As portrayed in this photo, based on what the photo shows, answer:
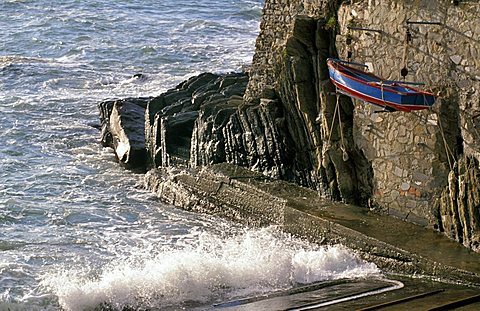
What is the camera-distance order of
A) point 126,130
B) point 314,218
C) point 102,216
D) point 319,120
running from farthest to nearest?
point 126,130, point 102,216, point 319,120, point 314,218

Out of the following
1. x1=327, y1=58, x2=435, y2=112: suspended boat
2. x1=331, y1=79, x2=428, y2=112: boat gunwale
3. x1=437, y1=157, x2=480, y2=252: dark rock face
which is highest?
x1=327, y1=58, x2=435, y2=112: suspended boat

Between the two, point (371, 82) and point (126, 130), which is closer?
point (371, 82)

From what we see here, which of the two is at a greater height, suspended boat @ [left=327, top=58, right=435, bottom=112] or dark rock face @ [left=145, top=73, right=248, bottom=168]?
suspended boat @ [left=327, top=58, right=435, bottom=112]

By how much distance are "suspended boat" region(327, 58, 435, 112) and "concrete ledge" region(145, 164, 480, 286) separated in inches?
55.1

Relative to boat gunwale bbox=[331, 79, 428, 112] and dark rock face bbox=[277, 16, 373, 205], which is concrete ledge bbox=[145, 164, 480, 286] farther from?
boat gunwale bbox=[331, 79, 428, 112]

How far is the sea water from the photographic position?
12281 millimetres

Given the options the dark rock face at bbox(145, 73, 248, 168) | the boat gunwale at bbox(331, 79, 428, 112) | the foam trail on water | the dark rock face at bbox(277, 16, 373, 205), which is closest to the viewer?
the foam trail on water

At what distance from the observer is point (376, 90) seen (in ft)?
42.0

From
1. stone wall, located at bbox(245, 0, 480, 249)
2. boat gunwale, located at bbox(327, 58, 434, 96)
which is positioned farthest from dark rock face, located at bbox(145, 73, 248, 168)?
boat gunwale, located at bbox(327, 58, 434, 96)

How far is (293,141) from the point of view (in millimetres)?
14719

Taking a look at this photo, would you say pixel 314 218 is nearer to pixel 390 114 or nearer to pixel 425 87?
pixel 390 114

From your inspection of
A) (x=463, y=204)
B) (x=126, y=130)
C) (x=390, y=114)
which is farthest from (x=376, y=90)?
(x=126, y=130)

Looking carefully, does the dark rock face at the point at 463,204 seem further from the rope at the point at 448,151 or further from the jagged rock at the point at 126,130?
the jagged rock at the point at 126,130

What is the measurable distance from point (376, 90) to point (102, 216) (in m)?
4.54
